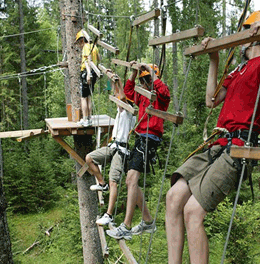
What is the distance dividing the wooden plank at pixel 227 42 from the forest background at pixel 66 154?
79mm

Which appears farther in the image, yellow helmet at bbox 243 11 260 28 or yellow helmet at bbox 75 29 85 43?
yellow helmet at bbox 75 29 85 43

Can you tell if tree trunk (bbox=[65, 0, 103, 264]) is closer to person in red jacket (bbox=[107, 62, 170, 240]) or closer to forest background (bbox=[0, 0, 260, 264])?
forest background (bbox=[0, 0, 260, 264])

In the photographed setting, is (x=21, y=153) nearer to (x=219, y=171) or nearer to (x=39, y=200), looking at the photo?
(x=39, y=200)

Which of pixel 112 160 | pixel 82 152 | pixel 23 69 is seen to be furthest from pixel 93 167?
pixel 23 69

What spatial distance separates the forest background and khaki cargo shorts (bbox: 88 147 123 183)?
106 centimetres

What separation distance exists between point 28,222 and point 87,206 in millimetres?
5530

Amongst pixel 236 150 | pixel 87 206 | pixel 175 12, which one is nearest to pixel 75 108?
pixel 87 206

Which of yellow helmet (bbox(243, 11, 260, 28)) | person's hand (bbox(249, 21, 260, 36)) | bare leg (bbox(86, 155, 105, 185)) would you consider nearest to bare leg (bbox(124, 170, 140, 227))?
bare leg (bbox(86, 155, 105, 185))

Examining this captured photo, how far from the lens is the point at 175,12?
12305mm

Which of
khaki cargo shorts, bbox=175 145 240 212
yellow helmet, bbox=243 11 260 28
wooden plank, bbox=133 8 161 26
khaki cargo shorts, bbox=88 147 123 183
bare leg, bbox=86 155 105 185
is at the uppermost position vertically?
wooden plank, bbox=133 8 161 26

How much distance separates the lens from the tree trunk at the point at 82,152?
5.89m

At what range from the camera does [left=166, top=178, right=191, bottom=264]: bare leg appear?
214 cm

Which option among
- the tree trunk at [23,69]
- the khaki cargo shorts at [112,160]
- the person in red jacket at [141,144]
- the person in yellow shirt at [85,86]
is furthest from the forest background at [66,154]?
the khaki cargo shorts at [112,160]

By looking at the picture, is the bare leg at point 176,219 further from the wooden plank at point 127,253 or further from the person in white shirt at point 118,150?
the person in white shirt at point 118,150
